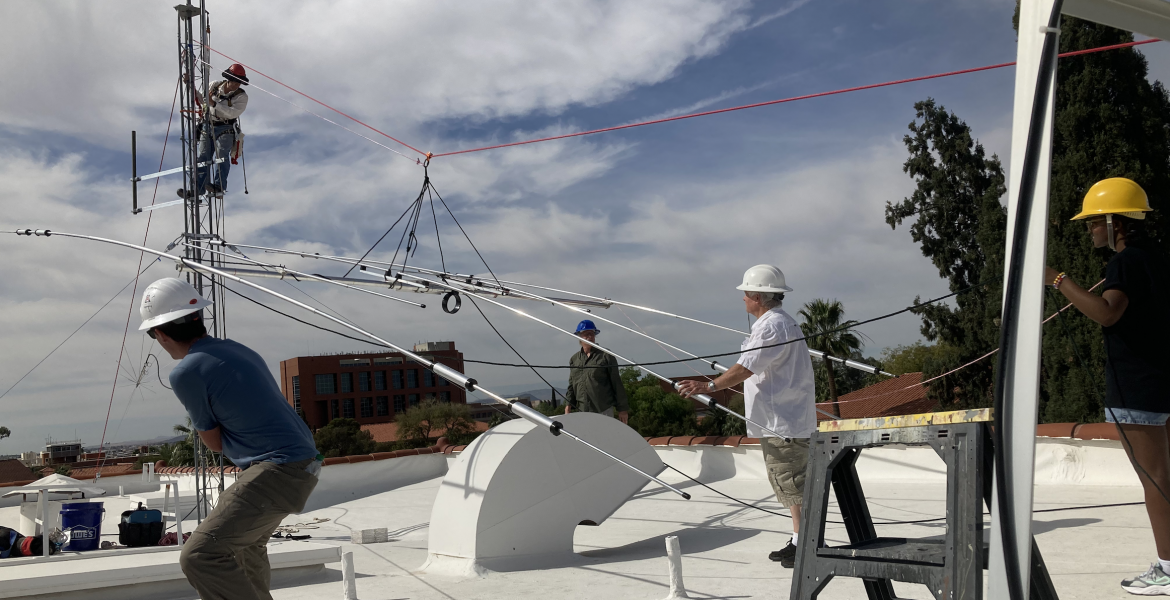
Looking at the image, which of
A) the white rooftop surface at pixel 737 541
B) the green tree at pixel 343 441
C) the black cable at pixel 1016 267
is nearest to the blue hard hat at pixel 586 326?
the white rooftop surface at pixel 737 541

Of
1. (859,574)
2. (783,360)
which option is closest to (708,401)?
(783,360)

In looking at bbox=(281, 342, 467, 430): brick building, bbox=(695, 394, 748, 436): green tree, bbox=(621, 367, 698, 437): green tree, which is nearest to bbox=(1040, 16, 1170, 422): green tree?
bbox=(695, 394, 748, 436): green tree

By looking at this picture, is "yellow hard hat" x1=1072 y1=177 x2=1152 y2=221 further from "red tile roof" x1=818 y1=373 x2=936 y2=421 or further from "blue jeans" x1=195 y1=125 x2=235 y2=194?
"red tile roof" x1=818 y1=373 x2=936 y2=421

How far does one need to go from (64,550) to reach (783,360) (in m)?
6.00

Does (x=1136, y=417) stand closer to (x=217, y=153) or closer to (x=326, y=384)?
(x=217, y=153)

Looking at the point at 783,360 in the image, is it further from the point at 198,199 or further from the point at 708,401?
the point at 198,199

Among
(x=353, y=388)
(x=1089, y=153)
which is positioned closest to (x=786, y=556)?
(x=1089, y=153)

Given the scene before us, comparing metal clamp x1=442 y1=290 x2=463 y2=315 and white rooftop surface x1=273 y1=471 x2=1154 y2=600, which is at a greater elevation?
metal clamp x1=442 y1=290 x2=463 y2=315

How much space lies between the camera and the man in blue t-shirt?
2.97 m

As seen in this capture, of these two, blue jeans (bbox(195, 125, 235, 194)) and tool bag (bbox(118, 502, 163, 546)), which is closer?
tool bag (bbox(118, 502, 163, 546))

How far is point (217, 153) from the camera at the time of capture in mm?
8578

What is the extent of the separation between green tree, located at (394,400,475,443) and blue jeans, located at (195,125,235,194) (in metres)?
45.2

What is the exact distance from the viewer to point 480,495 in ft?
16.7

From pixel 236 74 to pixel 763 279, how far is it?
6325 millimetres
